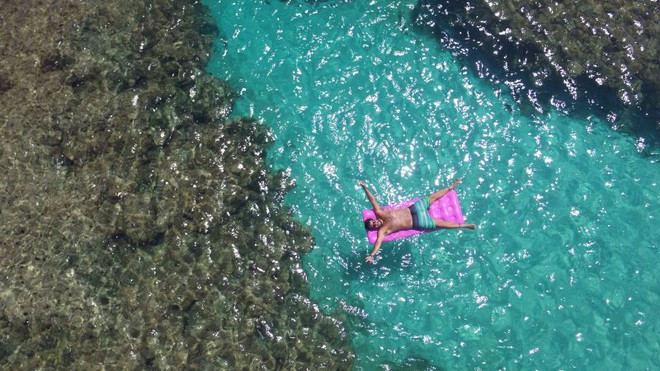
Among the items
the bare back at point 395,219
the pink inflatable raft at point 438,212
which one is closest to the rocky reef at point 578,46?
the pink inflatable raft at point 438,212

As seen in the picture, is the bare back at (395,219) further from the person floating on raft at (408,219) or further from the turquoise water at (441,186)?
the turquoise water at (441,186)

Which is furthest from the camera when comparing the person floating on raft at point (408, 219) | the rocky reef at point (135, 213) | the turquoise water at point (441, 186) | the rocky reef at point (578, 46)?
the rocky reef at point (578, 46)

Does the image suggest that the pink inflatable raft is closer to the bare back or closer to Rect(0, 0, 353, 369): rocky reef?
the bare back

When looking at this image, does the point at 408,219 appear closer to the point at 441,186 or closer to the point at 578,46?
the point at 441,186

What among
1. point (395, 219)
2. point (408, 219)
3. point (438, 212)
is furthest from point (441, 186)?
point (395, 219)

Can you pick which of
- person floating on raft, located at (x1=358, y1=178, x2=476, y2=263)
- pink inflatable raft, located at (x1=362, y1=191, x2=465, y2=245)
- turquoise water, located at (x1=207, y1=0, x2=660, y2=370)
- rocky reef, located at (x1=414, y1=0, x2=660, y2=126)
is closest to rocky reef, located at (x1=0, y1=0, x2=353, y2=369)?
turquoise water, located at (x1=207, y1=0, x2=660, y2=370)

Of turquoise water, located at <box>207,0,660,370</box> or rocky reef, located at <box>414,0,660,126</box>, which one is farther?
rocky reef, located at <box>414,0,660,126</box>
